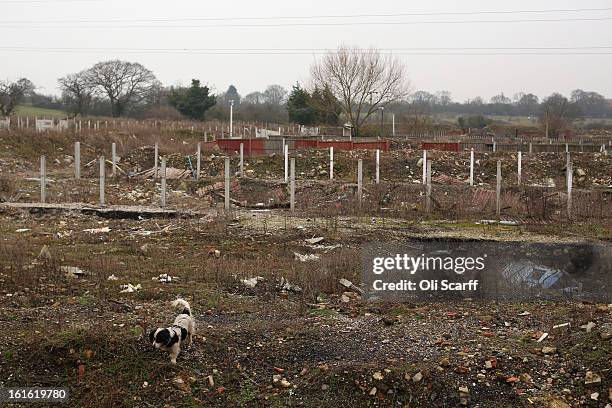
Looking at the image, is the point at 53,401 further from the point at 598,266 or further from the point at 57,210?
the point at 57,210

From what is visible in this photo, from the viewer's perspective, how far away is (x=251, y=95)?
113 meters

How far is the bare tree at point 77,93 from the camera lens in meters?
61.4

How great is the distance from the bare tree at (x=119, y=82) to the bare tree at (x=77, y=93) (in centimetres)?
80

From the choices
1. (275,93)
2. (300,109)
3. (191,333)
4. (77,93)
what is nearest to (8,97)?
(77,93)

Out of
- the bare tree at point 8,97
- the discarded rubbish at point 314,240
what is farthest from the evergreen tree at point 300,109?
the discarded rubbish at point 314,240

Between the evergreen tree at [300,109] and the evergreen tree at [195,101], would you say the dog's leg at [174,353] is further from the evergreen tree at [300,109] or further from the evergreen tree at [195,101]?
the evergreen tree at [195,101]

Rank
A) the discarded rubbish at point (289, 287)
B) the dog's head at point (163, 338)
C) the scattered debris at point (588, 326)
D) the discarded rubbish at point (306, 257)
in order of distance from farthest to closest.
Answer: the discarded rubbish at point (306, 257) < the discarded rubbish at point (289, 287) < the scattered debris at point (588, 326) < the dog's head at point (163, 338)

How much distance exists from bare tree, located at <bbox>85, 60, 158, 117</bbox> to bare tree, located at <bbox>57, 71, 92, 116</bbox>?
2.63 ft

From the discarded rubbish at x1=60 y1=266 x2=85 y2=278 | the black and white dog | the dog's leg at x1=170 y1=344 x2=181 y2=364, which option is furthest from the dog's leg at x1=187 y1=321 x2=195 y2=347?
the discarded rubbish at x1=60 y1=266 x2=85 y2=278

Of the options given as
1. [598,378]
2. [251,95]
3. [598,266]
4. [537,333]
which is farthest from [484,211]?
[251,95]

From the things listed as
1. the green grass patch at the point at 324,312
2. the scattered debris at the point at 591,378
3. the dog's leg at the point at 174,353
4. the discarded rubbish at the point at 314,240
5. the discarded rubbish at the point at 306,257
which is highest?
the discarded rubbish at the point at 314,240

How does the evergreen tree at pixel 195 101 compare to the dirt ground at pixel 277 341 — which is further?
the evergreen tree at pixel 195 101

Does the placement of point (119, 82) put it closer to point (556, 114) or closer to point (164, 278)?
point (556, 114)

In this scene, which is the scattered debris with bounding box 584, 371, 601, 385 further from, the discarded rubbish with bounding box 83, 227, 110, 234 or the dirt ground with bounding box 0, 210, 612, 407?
the discarded rubbish with bounding box 83, 227, 110, 234
